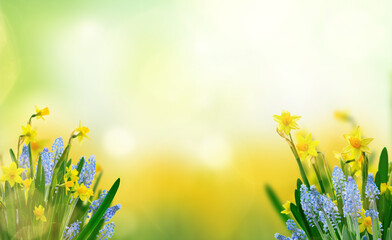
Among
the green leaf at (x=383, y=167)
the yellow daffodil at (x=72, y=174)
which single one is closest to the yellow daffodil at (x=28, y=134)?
the yellow daffodil at (x=72, y=174)

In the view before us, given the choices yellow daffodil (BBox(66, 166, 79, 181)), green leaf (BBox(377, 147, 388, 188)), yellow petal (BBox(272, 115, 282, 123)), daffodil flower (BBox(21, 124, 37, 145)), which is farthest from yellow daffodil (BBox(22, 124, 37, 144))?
green leaf (BBox(377, 147, 388, 188))

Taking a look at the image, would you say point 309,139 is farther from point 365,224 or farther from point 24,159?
point 24,159

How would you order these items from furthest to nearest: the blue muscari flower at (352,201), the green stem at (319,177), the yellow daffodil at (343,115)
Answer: the yellow daffodil at (343,115) < the green stem at (319,177) < the blue muscari flower at (352,201)

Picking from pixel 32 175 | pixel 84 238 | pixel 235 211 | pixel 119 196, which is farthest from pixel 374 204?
pixel 119 196

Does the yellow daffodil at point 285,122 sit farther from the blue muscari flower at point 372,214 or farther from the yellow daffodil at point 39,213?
the yellow daffodil at point 39,213

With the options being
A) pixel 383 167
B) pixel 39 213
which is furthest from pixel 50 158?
pixel 383 167

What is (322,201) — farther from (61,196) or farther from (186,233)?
(186,233)
